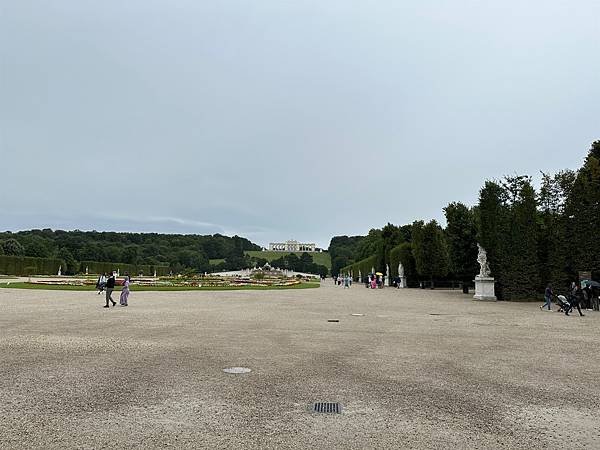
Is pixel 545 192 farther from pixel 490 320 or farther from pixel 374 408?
pixel 374 408

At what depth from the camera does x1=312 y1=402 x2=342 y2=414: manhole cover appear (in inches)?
263

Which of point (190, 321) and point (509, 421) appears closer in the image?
point (509, 421)

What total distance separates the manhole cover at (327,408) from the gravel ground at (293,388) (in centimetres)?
15

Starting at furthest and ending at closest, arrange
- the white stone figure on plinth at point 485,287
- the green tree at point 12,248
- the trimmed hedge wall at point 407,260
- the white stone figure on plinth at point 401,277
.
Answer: the green tree at point 12,248 → the trimmed hedge wall at point 407,260 → the white stone figure on plinth at point 401,277 → the white stone figure on plinth at point 485,287

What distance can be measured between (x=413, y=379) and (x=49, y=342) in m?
9.25

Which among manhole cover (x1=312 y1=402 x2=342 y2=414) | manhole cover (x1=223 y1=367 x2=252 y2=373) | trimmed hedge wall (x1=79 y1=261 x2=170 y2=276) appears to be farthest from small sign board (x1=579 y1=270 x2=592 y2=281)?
trimmed hedge wall (x1=79 y1=261 x2=170 y2=276)

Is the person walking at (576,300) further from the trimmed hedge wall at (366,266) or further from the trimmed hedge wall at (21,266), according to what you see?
the trimmed hedge wall at (21,266)

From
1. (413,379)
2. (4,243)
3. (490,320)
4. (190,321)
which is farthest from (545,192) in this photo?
(4,243)

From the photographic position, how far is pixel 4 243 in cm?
11588

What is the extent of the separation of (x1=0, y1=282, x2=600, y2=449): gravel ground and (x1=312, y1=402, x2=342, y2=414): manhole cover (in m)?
0.15

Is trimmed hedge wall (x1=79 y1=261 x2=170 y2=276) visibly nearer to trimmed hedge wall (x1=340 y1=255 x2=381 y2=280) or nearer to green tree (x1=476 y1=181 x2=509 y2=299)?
trimmed hedge wall (x1=340 y1=255 x2=381 y2=280)

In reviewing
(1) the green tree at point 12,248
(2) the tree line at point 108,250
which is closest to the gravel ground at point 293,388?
(2) the tree line at point 108,250

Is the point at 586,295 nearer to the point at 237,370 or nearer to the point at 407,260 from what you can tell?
the point at 237,370

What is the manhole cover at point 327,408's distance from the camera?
263 inches
